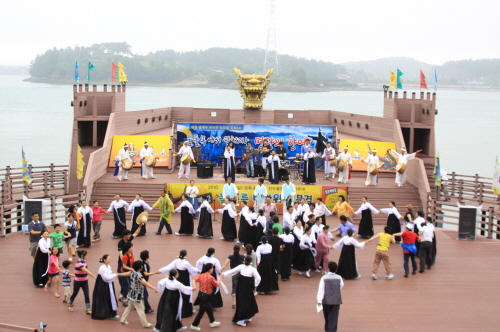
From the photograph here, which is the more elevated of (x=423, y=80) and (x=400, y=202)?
(x=423, y=80)

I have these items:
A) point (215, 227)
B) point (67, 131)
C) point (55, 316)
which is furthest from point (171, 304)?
point (67, 131)

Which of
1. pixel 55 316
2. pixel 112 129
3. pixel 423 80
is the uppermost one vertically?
pixel 423 80

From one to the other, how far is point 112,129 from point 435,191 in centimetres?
1277

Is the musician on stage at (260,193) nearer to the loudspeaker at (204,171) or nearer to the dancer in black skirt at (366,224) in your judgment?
the dancer in black skirt at (366,224)

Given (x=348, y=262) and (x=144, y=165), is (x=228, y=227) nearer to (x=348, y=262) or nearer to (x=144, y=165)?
(x=348, y=262)

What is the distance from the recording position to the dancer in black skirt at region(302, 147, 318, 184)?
886 inches

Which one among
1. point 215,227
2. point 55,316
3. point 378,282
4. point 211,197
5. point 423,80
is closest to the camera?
point 55,316

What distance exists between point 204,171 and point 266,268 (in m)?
10.2

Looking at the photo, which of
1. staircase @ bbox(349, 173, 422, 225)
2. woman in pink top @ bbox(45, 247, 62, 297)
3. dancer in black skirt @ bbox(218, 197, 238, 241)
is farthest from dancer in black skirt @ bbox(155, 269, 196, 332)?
staircase @ bbox(349, 173, 422, 225)

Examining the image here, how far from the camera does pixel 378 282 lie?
15.0 m

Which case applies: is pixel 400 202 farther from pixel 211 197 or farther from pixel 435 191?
pixel 211 197

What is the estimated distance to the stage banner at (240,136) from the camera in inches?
1059

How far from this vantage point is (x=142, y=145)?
25.9 m

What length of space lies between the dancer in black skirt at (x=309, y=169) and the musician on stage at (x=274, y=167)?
91 centimetres
